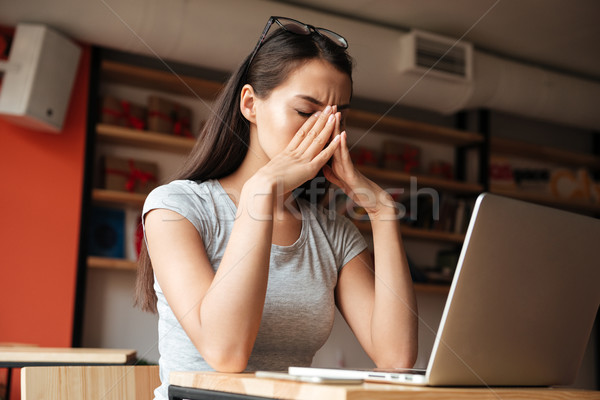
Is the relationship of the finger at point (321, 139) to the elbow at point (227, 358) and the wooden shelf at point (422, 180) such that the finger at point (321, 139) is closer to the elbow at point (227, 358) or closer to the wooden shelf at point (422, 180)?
the elbow at point (227, 358)

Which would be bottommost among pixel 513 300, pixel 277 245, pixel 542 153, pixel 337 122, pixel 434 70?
pixel 513 300

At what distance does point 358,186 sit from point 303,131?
168mm

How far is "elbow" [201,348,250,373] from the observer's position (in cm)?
92

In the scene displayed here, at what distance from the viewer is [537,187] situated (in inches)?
189

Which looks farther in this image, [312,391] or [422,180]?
[422,180]

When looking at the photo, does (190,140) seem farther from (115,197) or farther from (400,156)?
(400,156)

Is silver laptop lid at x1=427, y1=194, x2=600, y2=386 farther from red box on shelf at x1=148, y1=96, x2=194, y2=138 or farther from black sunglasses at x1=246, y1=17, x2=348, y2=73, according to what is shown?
red box on shelf at x1=148, y1=96, x2=194, y2=138

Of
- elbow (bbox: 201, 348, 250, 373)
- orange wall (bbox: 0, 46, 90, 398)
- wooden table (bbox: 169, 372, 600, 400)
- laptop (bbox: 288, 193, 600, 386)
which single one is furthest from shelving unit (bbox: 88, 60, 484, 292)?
laptop (bbox: 288, 193, 600, 386)

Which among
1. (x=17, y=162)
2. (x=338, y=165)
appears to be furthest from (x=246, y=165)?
(x=17, y=162)

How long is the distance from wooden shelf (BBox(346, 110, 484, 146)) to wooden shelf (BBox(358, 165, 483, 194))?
320 millimetres

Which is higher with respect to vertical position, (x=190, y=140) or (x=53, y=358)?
(x=190, y=140)

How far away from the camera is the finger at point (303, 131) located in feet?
3.86

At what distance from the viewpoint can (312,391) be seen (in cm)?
62

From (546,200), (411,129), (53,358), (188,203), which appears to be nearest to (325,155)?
(188,203)
